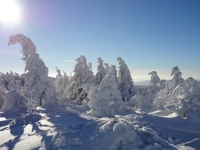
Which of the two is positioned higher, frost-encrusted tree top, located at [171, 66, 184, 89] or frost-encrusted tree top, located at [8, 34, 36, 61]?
frost-encrusted tree top, located at [8, 34, 36, 61]

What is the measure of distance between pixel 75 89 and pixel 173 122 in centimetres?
2455

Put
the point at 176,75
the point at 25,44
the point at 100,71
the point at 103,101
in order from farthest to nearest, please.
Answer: the point at 100,71 → the point at 176,75 → the point at 25,44 → the point at 103,101

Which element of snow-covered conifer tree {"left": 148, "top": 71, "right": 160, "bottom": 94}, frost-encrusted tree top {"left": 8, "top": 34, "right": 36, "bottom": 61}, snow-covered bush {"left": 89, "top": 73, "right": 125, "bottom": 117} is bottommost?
snow-covered bush {"left": 89, "top": 73, "right": 125, "bottom": 117}

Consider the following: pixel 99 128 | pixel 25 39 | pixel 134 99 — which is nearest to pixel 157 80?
pixel 134 99

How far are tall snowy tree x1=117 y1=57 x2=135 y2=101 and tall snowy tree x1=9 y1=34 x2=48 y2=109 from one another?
18862 millimetres

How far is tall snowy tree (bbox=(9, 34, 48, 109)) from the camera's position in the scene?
864 inches

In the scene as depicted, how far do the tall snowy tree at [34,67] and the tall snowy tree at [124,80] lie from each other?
18862 millimetres

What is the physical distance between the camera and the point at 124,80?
1549 inches

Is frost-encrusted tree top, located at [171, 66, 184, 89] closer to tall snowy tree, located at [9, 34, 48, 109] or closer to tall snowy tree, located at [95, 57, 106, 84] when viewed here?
tall snowy tree, located at [95, 57, 106, 84]

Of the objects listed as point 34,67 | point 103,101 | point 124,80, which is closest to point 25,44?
point 34,67

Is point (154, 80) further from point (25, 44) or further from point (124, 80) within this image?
point (25, 44)

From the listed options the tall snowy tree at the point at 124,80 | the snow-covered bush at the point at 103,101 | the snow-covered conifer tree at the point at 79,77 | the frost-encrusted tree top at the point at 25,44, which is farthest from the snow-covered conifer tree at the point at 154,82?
the snow-covered bush at the point at 103,101

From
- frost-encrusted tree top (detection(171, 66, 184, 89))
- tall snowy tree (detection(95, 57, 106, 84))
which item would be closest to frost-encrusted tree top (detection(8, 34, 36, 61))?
tall snowy tree (detection(95, 57, 106, 84))

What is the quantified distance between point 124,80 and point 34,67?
2083 cm
